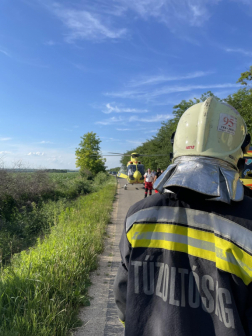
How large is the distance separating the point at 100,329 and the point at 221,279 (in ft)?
8.95

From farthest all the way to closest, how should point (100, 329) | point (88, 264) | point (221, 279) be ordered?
point (88, 264), point (100, 329), point (221, 279)

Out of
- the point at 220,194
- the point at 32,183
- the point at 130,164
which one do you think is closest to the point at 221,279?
the point at 220,194

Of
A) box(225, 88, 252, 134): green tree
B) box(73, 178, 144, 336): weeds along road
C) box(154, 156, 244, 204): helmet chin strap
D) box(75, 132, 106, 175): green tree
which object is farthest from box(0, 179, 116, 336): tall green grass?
box(75, 132, 106, 175): green tree

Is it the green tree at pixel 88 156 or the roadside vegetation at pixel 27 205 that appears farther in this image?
the green tree at pixel 88 156

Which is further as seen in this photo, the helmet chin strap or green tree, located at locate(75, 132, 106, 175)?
green tree, located at locate(75, 132, 106, 175)

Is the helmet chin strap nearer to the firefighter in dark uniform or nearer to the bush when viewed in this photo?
the firefighter in dark uniform

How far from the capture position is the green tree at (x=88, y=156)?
45.7 meters

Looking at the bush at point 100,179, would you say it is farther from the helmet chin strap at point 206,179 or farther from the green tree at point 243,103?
the helmet chin strap at point 206,179

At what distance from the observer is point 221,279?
1.10 m

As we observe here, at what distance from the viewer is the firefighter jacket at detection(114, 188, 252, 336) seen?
3.59 ft

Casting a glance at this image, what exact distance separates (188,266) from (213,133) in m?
0.70

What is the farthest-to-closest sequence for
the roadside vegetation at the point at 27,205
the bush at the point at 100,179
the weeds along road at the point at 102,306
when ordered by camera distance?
the bush at the point at 100,179
the roadside vegetation at the point at 27,205
the weeds along road at the point at 102,306

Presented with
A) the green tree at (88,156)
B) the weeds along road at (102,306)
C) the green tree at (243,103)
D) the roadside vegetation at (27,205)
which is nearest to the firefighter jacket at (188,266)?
→ the weeds along road at (102,306)

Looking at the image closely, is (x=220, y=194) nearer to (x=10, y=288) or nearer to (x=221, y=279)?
(x=221, y=279)
